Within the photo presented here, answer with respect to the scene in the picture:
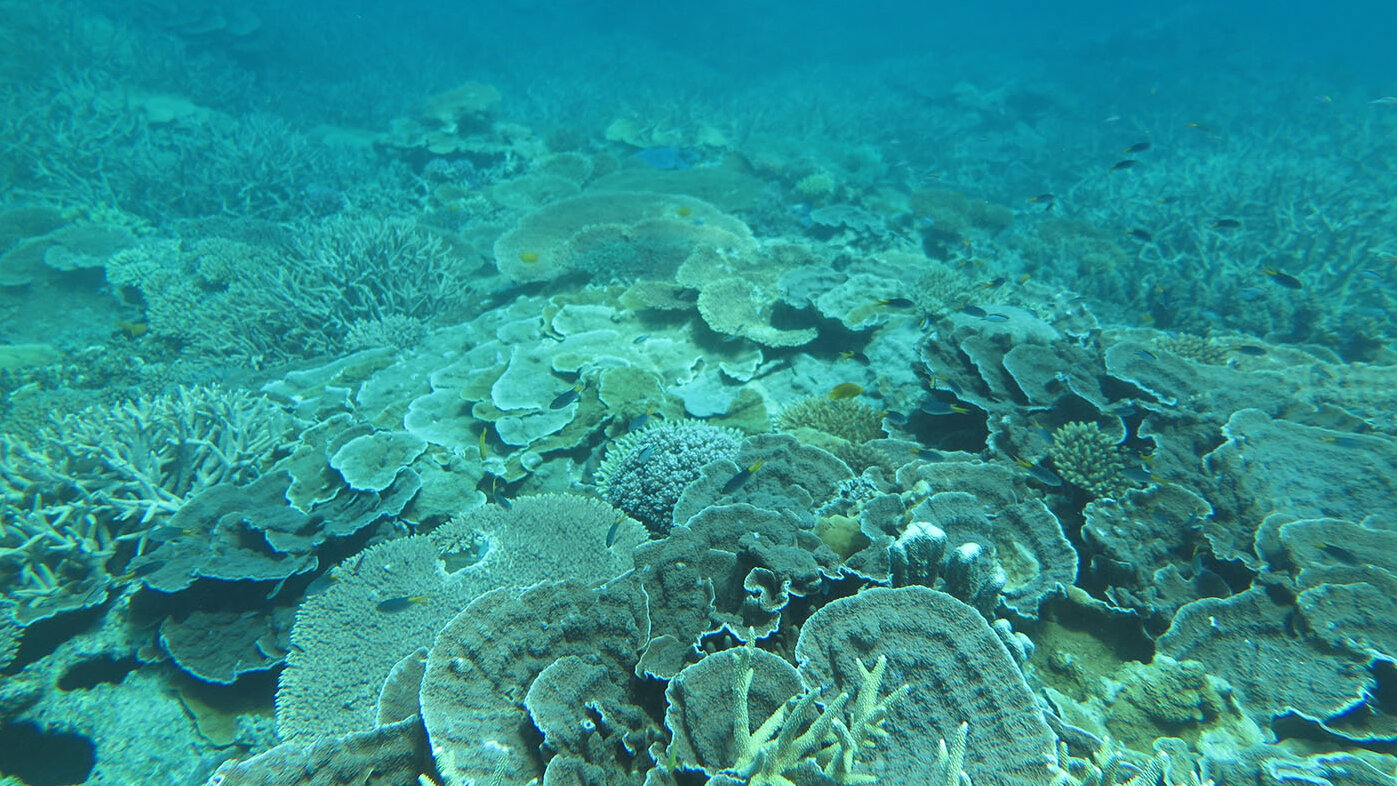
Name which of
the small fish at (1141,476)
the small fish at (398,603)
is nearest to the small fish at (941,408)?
the small fish at (1141,476)

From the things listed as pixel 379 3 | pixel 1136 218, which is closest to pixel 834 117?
pixel 1136 218

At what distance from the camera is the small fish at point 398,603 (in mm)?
3541

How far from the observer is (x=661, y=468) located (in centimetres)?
427

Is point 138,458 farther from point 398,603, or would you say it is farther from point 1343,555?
point 1343,555

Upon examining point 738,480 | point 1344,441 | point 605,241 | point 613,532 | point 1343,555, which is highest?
point 605,241

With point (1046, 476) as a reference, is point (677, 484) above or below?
below

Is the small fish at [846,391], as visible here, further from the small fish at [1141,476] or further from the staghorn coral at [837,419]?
the small fish at [1141,476]

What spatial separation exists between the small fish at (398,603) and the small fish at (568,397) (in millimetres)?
1802

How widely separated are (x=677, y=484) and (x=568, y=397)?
1338 millimetres

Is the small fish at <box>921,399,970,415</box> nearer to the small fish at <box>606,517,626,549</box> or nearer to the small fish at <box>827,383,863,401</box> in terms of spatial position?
the small fish at <box>827,383,863,401</box>

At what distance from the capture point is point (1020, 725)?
82.2 inches

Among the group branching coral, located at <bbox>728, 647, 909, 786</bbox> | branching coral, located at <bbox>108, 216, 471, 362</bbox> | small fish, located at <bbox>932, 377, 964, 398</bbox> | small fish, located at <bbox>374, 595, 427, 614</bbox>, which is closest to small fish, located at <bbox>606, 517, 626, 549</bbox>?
small fish, located at <bbox>374, 595, 427, 614</bbox>

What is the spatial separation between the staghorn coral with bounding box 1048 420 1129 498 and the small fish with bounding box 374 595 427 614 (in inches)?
171

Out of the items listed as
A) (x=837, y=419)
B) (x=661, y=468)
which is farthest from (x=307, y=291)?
(x=837, y=419)
